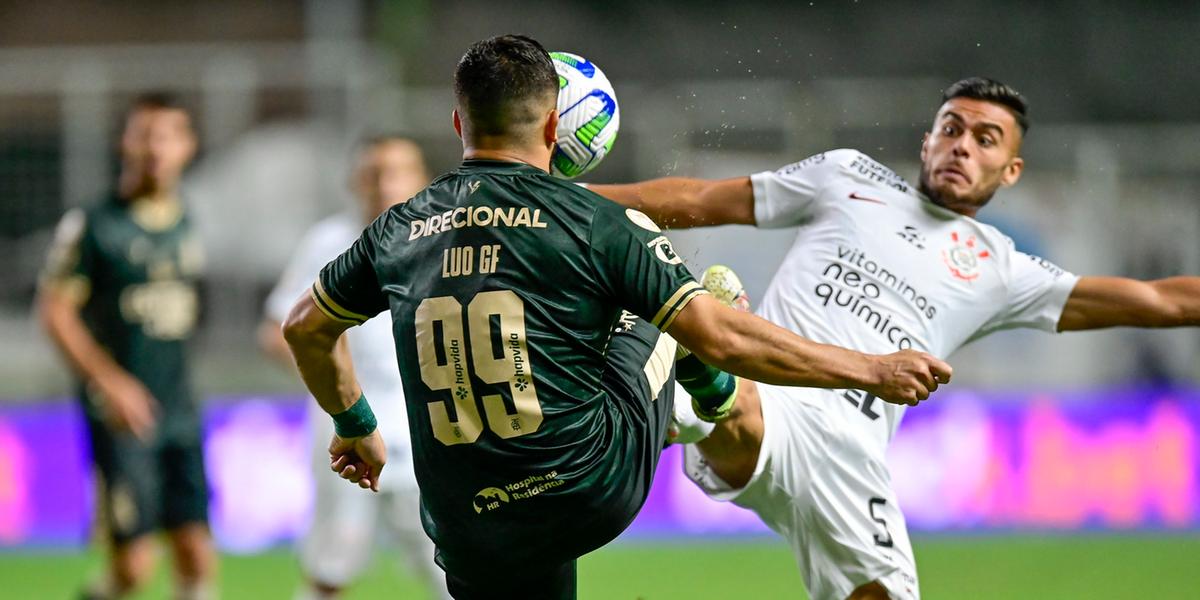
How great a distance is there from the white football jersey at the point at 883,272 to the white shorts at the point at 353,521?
92.7 inches

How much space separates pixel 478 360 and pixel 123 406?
177 inches

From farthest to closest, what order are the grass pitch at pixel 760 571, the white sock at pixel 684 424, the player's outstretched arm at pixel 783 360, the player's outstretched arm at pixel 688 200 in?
1. the grass pitch at pixel 760 571
2. the player's outstretched arm at pixel 688 200
3. the white sock at pixel 684 424
4. the player's outstretched arm at pixel 783 360

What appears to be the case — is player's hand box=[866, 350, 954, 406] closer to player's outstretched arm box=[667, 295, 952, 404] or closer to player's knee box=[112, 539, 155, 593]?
player's outstretched arm box=[667, 295, 952, 404]

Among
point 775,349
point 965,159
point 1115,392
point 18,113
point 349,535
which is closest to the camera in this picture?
point 775,349

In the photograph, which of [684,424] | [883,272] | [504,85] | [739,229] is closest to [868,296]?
[883,272]

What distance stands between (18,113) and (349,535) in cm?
824

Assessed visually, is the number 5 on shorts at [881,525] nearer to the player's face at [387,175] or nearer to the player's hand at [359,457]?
the player's hand at [359,457]

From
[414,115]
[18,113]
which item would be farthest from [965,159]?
[18,113]

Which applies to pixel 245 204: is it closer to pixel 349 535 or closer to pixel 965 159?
pixel 349 535

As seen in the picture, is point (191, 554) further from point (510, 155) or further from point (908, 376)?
point (908, 376)

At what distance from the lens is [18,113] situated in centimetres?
1391

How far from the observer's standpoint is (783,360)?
159 inches

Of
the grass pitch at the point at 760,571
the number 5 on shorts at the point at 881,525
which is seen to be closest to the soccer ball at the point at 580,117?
the number 5 on shorts at the point at 881,525

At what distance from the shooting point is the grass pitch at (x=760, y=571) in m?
9.47
